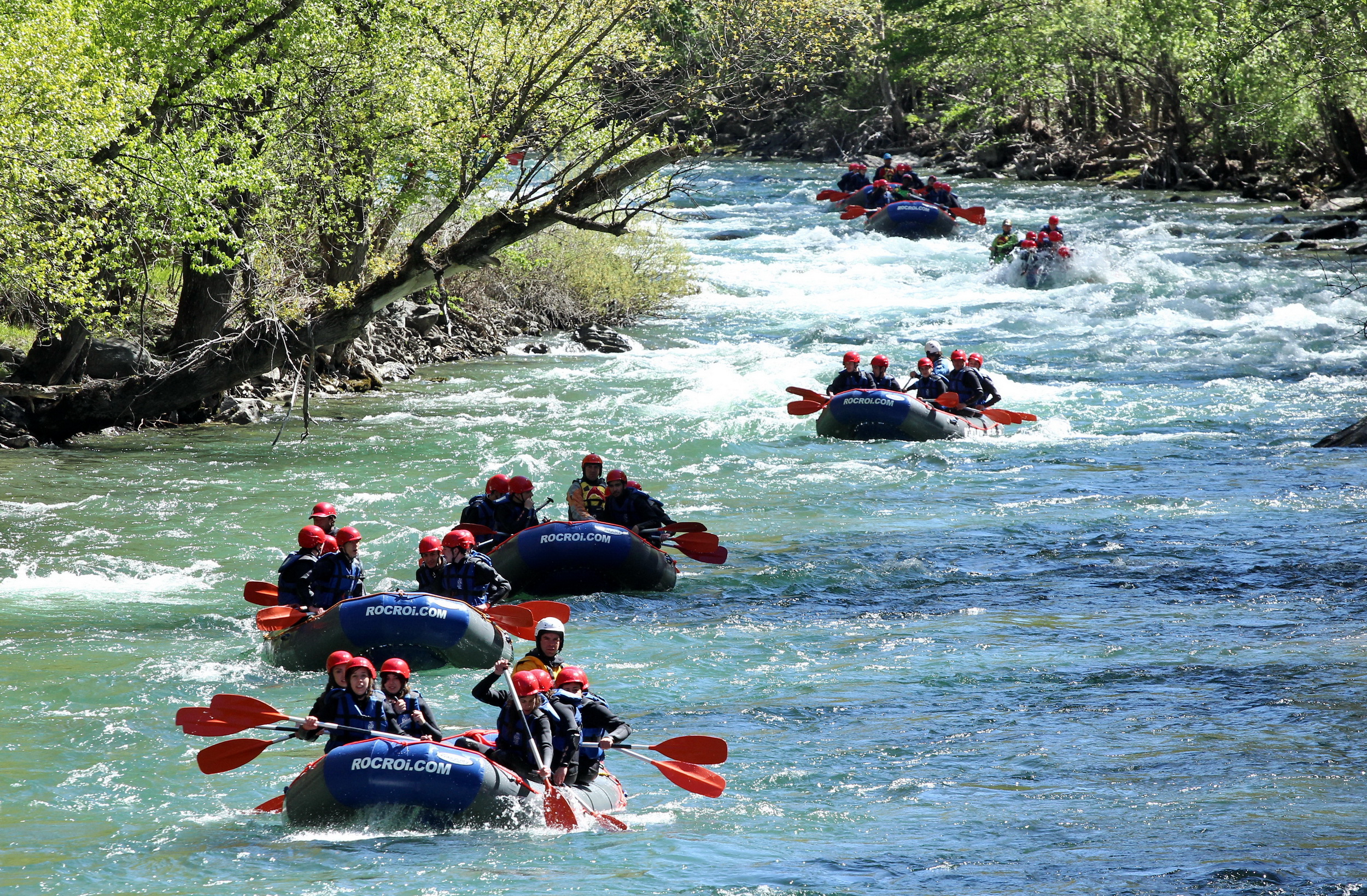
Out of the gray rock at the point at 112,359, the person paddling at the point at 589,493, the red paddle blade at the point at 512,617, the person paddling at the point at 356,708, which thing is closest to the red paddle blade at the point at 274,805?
the person paddling at the point at 356,708

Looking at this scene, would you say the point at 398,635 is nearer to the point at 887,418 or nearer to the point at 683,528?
the point at 683,528

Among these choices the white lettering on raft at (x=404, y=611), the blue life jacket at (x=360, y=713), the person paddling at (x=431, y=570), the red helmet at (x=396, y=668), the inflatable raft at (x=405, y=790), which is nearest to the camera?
the inflatable raft at (x=405, y=790)

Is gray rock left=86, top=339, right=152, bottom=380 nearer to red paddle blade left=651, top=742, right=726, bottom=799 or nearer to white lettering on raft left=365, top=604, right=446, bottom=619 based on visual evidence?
white lettering on raft left=365, top=604, right=446, bottom=619

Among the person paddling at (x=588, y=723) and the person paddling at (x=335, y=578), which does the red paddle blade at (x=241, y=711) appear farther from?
the person paddling at (x=335, y=578)

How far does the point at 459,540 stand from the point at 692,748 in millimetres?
3663

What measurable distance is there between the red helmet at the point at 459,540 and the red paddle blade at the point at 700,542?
227 centimetres

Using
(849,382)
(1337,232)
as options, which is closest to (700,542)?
(849,382)

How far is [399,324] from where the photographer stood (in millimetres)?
24672

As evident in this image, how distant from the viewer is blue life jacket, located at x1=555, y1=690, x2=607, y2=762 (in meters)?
8.15

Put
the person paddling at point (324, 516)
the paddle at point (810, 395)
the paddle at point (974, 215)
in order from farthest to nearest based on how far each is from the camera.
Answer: the paddle at point (974, 215), the paddle at point (810, 395), the person paddling at point (324, 516)

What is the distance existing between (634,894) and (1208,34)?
31.5m

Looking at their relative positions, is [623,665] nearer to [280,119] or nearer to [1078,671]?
[1078,671]

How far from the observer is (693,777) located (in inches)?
316

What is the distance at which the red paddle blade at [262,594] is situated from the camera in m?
10.9
